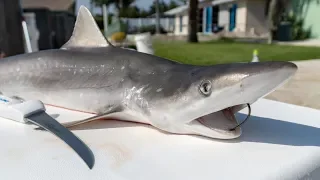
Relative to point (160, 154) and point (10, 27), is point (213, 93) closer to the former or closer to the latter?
point (160, 154)

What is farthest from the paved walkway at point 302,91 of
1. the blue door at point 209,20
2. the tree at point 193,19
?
the blue door at point 209,20

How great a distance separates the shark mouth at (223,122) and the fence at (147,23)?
119 ft

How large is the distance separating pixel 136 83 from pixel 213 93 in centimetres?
48

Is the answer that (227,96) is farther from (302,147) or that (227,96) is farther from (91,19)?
(91,19)

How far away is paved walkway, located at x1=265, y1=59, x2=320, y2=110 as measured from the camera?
4.79 m

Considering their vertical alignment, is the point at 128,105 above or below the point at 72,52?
below

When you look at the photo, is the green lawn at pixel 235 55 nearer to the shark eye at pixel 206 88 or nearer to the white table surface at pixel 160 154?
the white table surface at pixel 160 154

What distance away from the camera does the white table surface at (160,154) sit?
108 centimetres

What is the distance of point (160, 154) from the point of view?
124cm

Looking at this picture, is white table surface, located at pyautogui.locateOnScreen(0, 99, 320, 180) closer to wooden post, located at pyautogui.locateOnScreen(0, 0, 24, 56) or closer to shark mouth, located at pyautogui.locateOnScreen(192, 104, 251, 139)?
shark mouth, located at pyautogui.locateOnScreen(192, 104, 251, 139)

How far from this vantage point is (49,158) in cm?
121

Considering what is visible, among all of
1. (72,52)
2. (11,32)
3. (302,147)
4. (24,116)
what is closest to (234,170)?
(302,147)

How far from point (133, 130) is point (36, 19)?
34.0 ft

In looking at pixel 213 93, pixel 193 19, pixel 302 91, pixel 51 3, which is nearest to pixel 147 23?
pixel 193 19
